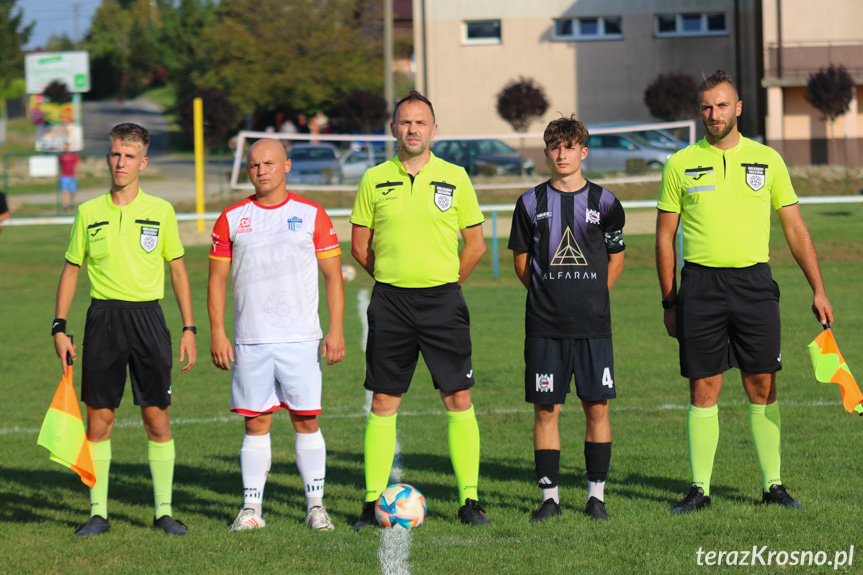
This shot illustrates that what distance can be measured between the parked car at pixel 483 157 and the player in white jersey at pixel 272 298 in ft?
70.6

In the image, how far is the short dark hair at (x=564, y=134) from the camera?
211 inches

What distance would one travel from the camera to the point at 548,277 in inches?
216

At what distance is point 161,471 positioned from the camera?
565cm

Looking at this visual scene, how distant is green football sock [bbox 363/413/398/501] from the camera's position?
18.4 feet

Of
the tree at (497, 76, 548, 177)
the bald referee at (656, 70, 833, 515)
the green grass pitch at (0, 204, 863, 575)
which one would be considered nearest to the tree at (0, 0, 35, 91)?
the tree at (497, 76, 548, 177)

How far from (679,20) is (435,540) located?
39.2 metres

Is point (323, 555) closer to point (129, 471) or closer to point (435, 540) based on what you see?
point (435, 540)

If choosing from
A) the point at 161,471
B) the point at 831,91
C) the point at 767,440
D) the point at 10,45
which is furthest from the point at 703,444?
the point at 10,45

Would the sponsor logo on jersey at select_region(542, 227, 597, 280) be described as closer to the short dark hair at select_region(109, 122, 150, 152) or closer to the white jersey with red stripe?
the white jersey with red stripe

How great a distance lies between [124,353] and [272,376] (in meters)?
0.81

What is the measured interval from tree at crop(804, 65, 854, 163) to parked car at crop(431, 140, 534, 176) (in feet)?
37.9

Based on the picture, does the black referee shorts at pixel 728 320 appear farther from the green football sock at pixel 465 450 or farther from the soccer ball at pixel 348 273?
the soccer ball at pixel 348 273

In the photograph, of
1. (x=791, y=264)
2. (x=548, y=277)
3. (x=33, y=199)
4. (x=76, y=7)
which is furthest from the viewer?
(x=76, y=7)

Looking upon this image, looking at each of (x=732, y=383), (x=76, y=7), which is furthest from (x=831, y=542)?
(x=76, y=7)
